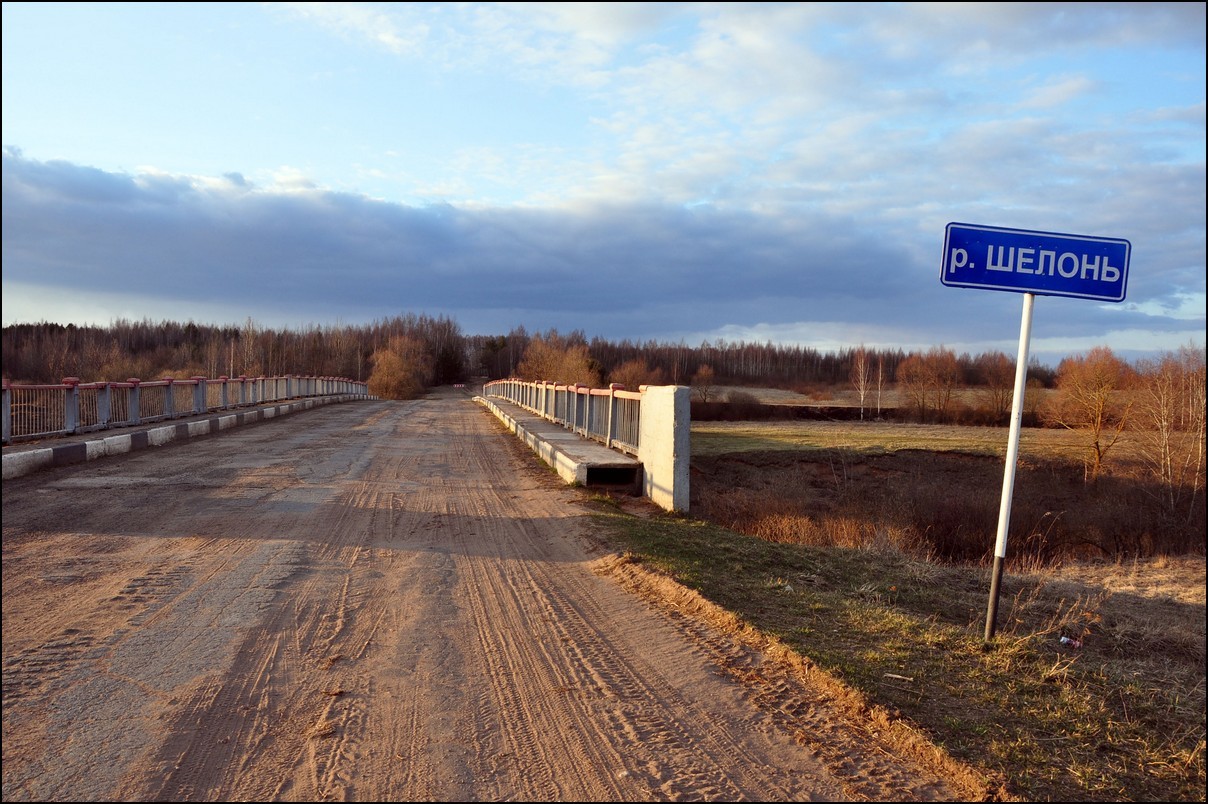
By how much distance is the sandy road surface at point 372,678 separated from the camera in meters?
3.02

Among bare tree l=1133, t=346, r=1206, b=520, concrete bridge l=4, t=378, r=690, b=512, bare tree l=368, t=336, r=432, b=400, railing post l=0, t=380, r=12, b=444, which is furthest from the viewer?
bare tree l=368, t=336, r=432, b=400

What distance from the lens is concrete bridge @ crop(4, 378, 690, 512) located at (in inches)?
372

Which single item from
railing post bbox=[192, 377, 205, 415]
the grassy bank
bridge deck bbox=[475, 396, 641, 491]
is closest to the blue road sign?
the grassy bank

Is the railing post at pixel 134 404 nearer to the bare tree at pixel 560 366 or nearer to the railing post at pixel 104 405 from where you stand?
the railing post at pixel 104 405

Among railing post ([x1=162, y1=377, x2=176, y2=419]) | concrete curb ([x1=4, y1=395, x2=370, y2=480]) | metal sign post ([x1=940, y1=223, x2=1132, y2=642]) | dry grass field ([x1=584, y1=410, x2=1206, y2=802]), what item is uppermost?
metal sign post ([x1=940, y1=223, x2=1132, y2=642])

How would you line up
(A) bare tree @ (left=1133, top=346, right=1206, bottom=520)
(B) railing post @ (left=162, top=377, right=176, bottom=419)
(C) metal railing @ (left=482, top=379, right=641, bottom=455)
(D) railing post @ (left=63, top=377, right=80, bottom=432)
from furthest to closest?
(A) bare tree @ (left=1133, top=346, right=1206, bottom=520), (B) railing post @ (left=162, top=377, right=176, bottom=419), (D) railing post @ (left=63, top=377, right=80, bottom=432), (C) metal railing @ (left=482, top=379, right=641, bottom=455)

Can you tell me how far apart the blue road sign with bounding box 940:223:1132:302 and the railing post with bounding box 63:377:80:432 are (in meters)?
14.7

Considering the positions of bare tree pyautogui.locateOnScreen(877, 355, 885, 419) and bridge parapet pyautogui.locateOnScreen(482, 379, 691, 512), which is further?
bare tree pyautogui.locateOnScreen(877, 355, 885, 419)

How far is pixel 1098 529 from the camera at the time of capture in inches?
977

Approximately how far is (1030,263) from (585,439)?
10.6 metres

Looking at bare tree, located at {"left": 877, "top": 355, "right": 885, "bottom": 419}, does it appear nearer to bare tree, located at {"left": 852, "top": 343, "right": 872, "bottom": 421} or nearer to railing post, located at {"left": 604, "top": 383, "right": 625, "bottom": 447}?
bare tree, located at {"left": 852, "top": 343, "right": 872, "bottom": 421}

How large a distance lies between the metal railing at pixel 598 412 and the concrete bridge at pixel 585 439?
0.02 m

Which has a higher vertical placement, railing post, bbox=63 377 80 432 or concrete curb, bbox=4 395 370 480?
railing post, bbox=63 377 80 432

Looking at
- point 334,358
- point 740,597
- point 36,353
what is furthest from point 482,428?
point 334,358
